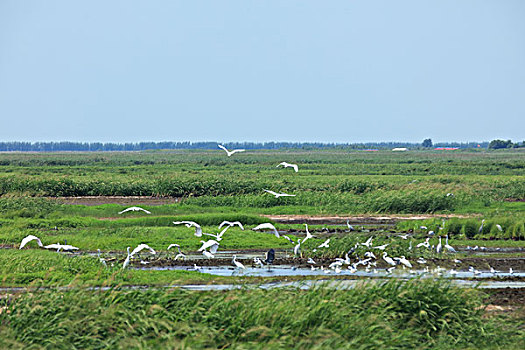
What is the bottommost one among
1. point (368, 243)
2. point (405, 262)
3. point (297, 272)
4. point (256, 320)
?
point (297, 272)

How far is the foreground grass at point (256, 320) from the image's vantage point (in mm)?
11438

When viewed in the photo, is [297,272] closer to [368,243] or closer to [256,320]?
[368,243]

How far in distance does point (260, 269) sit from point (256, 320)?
9.45m

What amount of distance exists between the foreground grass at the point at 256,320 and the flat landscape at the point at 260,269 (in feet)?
0.12

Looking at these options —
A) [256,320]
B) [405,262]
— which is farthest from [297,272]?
[256,320]

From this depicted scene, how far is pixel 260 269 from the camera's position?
21.4 metres

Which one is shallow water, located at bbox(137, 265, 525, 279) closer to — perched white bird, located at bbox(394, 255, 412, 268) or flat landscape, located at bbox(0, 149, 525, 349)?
flat landscape, located at bbox(0, 149, 525, 349)

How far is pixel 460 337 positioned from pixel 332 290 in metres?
2.68

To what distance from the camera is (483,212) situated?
124 ft

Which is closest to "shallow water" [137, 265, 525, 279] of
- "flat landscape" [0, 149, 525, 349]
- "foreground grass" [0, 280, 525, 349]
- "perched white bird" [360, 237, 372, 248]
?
"flat landscape" [0, 149, 525, 349]

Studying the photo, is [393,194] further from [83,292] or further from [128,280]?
[83,292]

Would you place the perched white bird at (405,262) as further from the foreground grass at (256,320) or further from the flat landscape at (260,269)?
the foreground grass at (256,320)

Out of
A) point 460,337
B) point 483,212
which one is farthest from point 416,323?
point 483,212

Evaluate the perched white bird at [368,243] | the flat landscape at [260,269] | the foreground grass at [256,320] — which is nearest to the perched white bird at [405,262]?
the flat landscape at [260,269]
